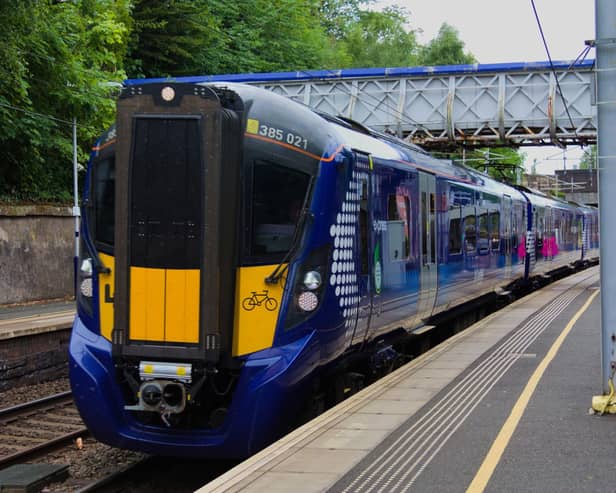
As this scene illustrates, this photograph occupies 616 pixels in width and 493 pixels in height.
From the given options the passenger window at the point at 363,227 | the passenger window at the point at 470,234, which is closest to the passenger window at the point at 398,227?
the passenger window at the point at 363,227

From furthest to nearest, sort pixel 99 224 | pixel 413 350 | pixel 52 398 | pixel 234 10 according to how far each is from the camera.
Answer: pixel 234 10 → pixel 413 350 → pixel 52 398 → pixel 99 224

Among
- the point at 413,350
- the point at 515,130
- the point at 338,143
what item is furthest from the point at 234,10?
the point at 338,143

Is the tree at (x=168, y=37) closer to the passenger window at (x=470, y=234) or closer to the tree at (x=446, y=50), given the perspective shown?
the passenger window at (x=470, y=234)

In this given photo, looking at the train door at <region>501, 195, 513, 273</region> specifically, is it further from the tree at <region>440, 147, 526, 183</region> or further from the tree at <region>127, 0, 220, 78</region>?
the tree at <region>127, 0, 220, 78</region>

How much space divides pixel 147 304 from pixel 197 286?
452mm

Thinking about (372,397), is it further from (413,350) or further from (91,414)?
(413,350)

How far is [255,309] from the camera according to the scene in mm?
7457

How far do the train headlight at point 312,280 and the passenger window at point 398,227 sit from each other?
8.35 feet

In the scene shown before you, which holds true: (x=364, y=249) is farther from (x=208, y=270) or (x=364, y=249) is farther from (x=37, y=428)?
(x=37, y=428)

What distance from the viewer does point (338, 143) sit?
27.3ft

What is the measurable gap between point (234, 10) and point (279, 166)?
1560 inches

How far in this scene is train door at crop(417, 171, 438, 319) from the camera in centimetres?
1194

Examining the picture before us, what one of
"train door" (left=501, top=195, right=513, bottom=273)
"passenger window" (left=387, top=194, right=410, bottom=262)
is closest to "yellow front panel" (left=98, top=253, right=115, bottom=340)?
"passenger window" (left=387, top=194, right=410, bottom=262)

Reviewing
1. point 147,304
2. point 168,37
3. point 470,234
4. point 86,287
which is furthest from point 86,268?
point 168,37
